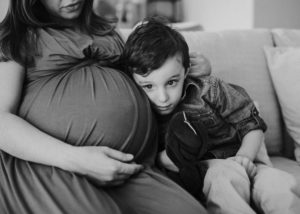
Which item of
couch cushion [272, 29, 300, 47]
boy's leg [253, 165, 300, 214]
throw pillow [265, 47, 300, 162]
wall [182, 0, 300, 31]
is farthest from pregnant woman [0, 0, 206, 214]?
wall [182, 0, 300, 31]

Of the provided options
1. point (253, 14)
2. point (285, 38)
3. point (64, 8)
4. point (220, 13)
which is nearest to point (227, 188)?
point (64, 8)

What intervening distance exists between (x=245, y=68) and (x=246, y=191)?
662 mm

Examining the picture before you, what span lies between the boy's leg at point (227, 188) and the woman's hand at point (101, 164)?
0.67 feet

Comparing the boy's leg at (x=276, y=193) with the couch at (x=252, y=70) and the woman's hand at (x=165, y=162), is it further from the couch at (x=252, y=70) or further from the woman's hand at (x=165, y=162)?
the couch at (x=252, y=70)

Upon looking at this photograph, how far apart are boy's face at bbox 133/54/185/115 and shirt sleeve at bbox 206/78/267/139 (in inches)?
4.8

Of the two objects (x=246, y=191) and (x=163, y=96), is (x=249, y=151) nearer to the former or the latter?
(x=246, y=191)

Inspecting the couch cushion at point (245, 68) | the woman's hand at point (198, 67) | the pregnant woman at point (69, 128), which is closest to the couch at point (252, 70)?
the couch cushion at point (245, 68)

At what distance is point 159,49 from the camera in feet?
3.38

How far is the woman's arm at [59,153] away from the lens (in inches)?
32.2

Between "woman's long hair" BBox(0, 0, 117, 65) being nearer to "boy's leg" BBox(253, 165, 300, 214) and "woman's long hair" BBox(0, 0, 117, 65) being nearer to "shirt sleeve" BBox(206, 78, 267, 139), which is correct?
"shirt sleeve" BBox(206, 78, 267, 139)

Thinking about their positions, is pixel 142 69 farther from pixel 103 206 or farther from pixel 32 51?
pixel 103 206

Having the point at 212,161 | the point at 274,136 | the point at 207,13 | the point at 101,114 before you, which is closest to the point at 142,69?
the point at 101,114

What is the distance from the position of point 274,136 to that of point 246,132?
375mm

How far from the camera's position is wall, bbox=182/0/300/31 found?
9.48 feet
